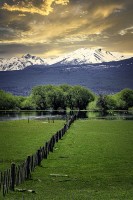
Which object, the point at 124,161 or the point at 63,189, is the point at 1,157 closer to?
the point at 124,161

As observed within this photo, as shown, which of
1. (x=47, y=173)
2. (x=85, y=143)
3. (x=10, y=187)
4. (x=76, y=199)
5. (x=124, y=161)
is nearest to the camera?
(x=76, y=199)

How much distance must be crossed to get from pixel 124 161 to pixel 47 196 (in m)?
15.3

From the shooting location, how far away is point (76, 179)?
91.5 feet

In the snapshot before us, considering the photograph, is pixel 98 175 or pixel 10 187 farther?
pixel 98 175

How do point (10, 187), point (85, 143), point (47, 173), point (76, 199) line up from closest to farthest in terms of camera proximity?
point (76, 199) < point (10, 187) < point (47, 173) < point (85, 143)

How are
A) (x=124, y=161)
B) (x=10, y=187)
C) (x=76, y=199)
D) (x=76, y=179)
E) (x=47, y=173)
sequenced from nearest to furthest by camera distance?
(x=76, y=199)
(x=10, y=187)
(x=76, y=179)
(x=47, y=173)
(x=124, y=161)

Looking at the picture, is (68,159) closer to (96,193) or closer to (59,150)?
(59,150)

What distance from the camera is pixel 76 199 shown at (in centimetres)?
2109

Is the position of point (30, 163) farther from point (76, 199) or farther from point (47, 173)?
point (76, 199)

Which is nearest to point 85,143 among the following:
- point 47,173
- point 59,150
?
point 59,150

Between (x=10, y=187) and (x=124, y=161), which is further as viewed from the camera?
(x=124, y=161)

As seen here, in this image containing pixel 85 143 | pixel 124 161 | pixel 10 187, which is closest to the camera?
pixel 10 187

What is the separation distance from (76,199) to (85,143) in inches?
1191

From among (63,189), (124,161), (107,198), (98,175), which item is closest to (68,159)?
(124,161)
